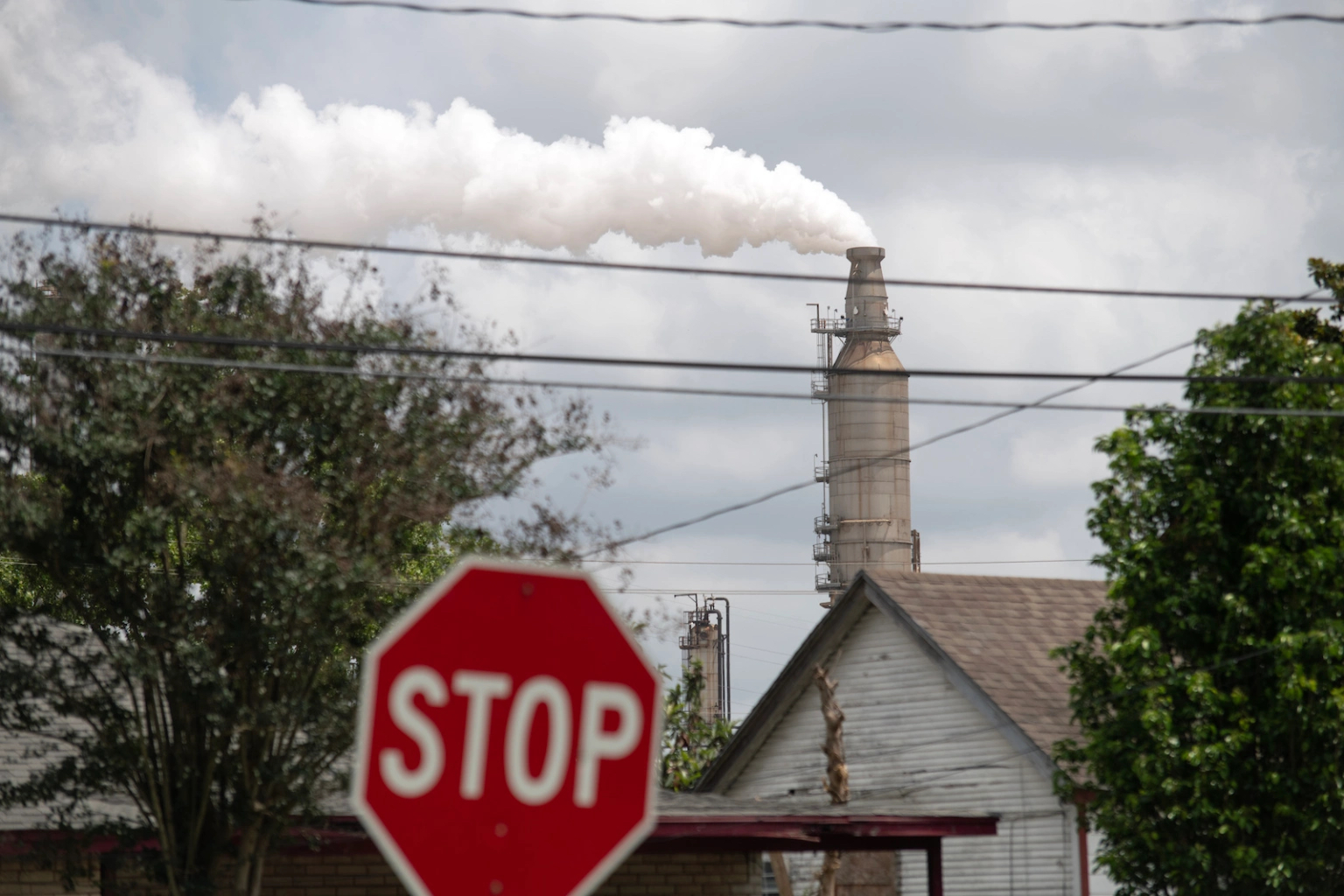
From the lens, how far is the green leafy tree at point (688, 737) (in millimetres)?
32312

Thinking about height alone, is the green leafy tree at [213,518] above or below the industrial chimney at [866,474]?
below

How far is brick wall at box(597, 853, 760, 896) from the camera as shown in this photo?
61.3 ft

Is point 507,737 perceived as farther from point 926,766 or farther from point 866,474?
point 866,474

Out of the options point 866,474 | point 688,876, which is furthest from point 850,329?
point 688,876

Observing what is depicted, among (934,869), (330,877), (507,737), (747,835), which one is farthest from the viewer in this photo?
(934,869)

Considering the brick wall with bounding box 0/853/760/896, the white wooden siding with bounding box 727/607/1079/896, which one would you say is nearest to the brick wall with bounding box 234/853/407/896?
the brick wall with bounding box 0/853/760/896

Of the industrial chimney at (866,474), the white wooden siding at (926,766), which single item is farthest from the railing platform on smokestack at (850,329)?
the white wooden siding at (926,766)

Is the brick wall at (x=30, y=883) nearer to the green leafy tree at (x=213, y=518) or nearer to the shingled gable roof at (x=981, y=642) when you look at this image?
the green leafy tree at (x=213, y=518)

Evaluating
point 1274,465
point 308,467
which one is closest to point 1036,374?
point 1274,465

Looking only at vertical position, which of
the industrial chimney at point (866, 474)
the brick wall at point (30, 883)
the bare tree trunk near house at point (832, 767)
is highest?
the industrial chimney at point (866, 474)

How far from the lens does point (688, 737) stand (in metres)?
35.0

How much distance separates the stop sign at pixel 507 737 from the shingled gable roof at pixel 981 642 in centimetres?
1844

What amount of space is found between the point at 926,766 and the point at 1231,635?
829 centimetres

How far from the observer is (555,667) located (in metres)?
3.50
